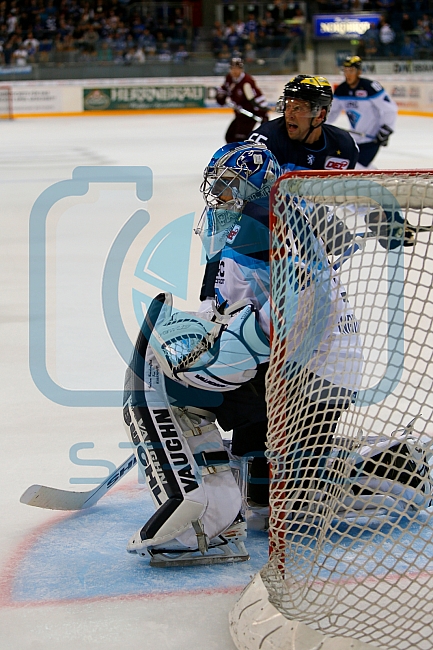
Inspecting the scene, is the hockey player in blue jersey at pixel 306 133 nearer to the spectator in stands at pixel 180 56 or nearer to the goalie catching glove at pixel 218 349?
the goalie catching glove at pixel 218 349

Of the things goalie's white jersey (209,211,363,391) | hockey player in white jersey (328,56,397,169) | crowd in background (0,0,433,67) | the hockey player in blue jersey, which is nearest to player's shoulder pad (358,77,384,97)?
hockey player in white jersey (328,56,397,169)

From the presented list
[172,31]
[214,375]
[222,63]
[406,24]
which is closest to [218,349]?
[214,375]

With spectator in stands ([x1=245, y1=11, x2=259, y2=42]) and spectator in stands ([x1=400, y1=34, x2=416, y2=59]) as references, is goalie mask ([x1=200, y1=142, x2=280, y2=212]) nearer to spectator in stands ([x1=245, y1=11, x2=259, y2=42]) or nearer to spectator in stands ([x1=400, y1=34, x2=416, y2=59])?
spectator in stands ([x1=400, y1=34, x2=416, y2=59])

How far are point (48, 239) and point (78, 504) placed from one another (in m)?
3.55

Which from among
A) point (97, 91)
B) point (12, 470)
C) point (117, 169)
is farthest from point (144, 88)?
point (12, 470)

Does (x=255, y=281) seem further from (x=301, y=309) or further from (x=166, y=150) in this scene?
(x=166, y=150)

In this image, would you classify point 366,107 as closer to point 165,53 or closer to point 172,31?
point 165,53

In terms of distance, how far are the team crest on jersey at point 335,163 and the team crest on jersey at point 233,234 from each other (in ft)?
6.76

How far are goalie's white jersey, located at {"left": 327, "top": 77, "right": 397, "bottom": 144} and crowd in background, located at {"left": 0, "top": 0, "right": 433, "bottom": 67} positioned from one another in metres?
9.69

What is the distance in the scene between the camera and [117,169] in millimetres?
8141

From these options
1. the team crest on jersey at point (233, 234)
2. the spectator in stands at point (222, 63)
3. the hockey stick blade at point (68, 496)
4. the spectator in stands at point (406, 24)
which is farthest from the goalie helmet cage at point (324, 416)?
the spectator in stands at point (406, 24)

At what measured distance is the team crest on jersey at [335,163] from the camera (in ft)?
12.4

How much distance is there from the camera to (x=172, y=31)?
1803 cm

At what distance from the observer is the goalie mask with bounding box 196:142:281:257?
1788 mm
